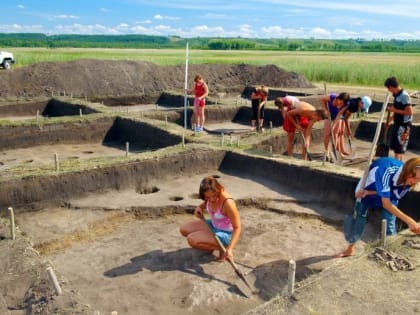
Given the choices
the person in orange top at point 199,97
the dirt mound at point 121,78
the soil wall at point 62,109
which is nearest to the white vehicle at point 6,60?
the dirt mound at point 121,78

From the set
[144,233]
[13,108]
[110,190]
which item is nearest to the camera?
[144,233]

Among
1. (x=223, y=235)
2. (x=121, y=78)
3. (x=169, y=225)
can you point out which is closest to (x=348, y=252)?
(x=223, y=235)

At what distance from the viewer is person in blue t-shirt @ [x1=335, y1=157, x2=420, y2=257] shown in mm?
3805

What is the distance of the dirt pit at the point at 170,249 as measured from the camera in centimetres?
416

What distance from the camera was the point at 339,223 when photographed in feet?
19.9

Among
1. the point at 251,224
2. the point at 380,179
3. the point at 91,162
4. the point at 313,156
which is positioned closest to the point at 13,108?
the point at 91,162

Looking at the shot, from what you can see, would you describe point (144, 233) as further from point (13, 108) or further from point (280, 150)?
point (13, 108)

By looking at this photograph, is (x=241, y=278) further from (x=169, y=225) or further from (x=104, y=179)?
(x=104, y=179)

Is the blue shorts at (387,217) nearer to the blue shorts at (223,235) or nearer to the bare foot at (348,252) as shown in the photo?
the bare foot at (348,252)

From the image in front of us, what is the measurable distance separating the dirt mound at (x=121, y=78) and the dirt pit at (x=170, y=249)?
11.3m

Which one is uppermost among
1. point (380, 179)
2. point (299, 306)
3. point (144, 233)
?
point (380, 179)

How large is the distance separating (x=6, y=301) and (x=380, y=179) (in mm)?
3270

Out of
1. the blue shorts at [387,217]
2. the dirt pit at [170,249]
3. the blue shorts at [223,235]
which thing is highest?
the blue shorts at [387,217]

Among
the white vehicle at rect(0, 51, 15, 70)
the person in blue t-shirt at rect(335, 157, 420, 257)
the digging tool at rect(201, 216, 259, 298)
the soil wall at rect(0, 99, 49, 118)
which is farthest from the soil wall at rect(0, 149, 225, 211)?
the white vehicle at rect(0, 51, 15, 70)
